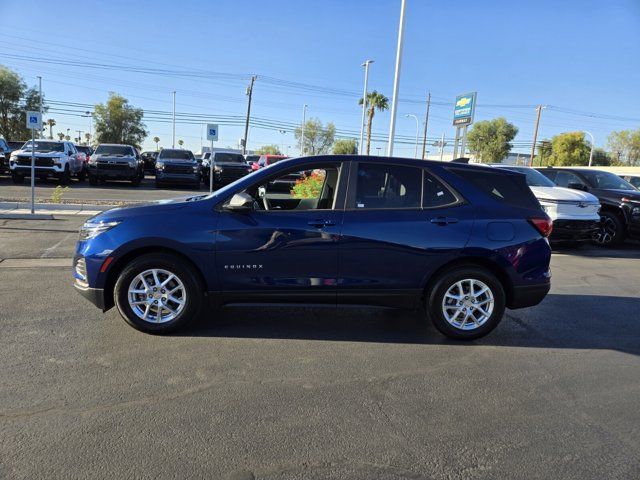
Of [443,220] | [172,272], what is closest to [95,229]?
[172,272]

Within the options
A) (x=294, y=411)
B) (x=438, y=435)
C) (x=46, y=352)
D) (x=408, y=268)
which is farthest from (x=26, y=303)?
(x=438, y=435)

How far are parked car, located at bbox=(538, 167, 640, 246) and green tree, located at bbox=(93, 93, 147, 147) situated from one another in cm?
5515

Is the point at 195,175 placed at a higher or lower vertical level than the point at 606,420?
higher

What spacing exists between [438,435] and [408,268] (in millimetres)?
1762

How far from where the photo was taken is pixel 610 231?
11117mm

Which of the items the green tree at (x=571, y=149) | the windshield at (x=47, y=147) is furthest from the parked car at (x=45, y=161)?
the green tree at (x=571, y=149)

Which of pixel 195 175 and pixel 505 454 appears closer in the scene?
pixel 505 454

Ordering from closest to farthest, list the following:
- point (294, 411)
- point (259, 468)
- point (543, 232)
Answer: point (259, 468) < point (294, 411) < point (543, 232)

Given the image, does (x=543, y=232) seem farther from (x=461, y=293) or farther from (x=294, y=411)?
(x=294, y=411)

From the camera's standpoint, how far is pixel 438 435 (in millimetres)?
3023

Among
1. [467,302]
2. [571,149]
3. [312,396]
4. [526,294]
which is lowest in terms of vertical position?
[312,396]

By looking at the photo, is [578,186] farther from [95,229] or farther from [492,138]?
[492,138]

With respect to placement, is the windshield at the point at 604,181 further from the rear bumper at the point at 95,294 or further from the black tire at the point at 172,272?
the rear bumper at the point at 95,294

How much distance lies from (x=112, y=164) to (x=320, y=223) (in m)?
18.7
